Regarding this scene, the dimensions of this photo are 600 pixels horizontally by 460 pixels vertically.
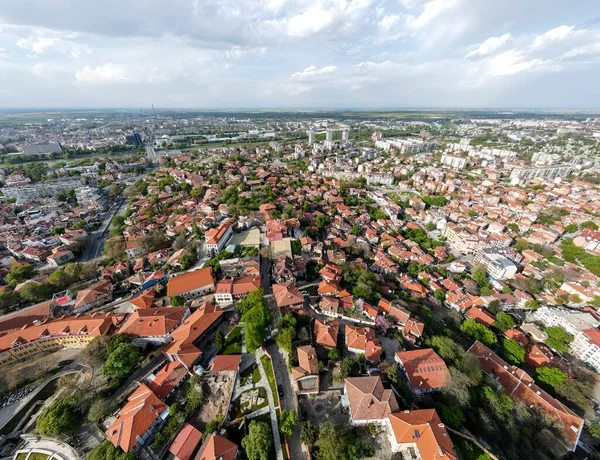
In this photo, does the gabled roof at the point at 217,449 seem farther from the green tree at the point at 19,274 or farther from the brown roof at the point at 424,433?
the green tree at the point at 19,274

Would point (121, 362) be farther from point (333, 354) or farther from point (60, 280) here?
point (60, 280)

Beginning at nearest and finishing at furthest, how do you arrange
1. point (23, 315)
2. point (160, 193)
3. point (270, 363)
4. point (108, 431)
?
point (108, 431) → point (270, 363) → point (23, 315) → point (160, 193)

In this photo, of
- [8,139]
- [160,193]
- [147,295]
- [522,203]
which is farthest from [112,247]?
[8,139]

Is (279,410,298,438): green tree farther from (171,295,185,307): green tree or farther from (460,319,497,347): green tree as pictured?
(460,319,497,347): green tree

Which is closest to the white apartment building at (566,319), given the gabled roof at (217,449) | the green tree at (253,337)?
the green tree at (253,337)

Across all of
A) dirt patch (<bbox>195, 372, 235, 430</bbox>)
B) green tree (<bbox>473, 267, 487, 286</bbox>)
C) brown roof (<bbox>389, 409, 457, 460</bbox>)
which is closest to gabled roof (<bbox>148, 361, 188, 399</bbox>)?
dirt patch (<bbox>195, 372, 235, 430</bbox>)

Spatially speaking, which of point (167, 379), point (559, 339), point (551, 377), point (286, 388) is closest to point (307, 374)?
point (286, 388)

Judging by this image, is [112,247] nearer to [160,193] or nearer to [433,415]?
[160,193]
